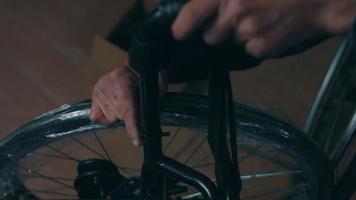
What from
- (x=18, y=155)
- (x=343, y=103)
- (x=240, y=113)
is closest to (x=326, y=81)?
(x=343, y=103)

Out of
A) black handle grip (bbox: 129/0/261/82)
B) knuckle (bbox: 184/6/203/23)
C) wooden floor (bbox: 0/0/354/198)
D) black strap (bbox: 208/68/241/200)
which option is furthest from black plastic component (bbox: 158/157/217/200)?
wooden floor (bbox: 0/0/354/198)

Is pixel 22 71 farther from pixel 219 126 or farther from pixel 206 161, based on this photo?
pixel 219 126

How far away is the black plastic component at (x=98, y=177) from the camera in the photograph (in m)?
0.82

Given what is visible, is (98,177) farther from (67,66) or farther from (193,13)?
(67,66)

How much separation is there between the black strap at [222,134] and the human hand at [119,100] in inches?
3.5

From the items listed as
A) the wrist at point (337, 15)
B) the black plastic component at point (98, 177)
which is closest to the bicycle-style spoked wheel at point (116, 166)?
the black plastic component at point (98, 177)

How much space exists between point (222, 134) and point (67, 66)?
83cm

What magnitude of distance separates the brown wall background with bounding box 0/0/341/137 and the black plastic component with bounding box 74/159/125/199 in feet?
1.49

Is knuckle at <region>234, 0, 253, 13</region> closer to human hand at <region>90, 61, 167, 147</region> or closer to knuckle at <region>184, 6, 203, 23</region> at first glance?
knuckle at <region>184, 6, 203, 23</region>

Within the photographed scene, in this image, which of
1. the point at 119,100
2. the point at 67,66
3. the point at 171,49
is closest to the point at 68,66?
the point at 67,66

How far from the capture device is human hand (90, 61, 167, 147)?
66 centimetres

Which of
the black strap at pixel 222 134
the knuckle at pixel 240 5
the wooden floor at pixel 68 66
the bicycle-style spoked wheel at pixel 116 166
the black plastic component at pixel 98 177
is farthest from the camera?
the wooden floor at pixel 68 66

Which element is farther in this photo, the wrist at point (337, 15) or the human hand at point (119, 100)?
the human hand at point (119, 100)

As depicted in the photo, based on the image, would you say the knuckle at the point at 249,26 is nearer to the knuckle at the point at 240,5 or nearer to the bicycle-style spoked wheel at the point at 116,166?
the knuckle at the point at 240,5
